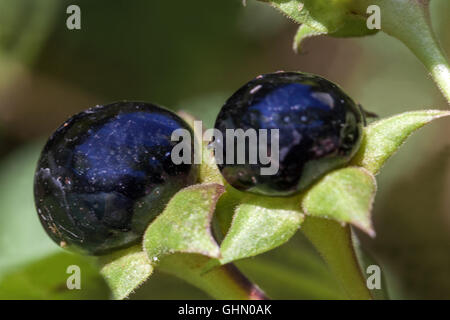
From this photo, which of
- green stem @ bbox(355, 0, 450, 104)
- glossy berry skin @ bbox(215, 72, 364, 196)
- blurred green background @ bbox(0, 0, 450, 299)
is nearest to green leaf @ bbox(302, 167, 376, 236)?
glossy berry skin @ bbox(215, 72, 364, 196)

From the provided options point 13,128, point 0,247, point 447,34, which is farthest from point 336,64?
point 0,247

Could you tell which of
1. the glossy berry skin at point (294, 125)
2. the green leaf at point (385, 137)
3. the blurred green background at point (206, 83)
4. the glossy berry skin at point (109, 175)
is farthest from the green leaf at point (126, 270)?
the blurred green background at point (206, 83)

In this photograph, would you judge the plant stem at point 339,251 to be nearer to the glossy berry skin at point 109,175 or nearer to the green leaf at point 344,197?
the green leaf at point 344,197

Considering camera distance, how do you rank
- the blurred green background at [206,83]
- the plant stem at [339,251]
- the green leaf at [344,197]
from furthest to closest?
the blurred green background at [206,83] < the plant stem at [339,251] < the green leaf at [344,197]

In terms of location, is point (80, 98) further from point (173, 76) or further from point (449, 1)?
point (449, 1)

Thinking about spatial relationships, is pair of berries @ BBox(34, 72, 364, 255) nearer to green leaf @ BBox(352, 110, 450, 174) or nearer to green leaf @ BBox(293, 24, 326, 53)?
green leaf @ BBox(352, 110, 450, 174)

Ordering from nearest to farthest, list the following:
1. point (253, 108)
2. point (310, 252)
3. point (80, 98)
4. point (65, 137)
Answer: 1. point (253, 108)
2. point (65, 137)
3. point (310, 252)
4. point (80, 98)
